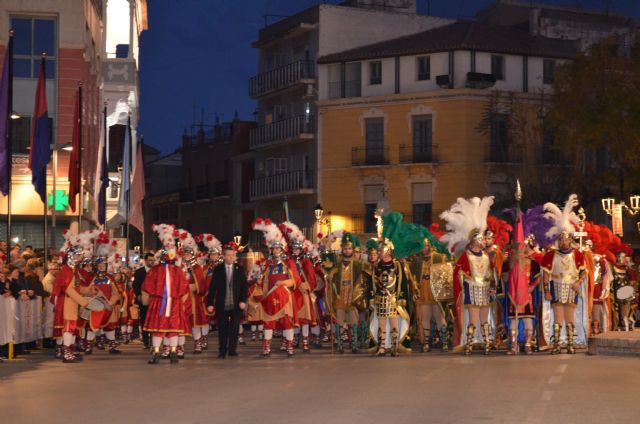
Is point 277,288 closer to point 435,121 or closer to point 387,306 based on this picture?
point 387,306

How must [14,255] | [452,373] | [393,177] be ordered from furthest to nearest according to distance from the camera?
[393,177] < [14,255] < [452,373]

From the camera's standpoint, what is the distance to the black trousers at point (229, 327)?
2464 centimetres

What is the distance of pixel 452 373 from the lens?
1947 cm

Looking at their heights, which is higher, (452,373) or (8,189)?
(8,189)

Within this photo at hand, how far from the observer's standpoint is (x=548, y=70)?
63344 mm

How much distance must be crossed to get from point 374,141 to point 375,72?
326cm

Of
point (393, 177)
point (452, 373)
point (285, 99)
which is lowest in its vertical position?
point (452, 373)

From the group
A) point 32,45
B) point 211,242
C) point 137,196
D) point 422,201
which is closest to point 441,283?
point 211,242

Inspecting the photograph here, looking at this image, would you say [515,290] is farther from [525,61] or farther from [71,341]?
[525,61]

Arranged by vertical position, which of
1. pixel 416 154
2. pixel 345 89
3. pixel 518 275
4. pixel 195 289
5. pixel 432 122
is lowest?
pixel 195 289

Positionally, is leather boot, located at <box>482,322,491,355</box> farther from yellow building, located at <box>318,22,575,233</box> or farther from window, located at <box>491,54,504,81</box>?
window, located at <box>491,54,504,81</box>

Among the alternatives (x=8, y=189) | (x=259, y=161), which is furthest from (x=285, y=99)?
(x=8, y=189)

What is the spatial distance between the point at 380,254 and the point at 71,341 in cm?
555

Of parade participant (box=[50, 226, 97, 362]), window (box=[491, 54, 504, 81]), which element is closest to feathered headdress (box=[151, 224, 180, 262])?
parade participant (box=[50, 226, 97, 362])
